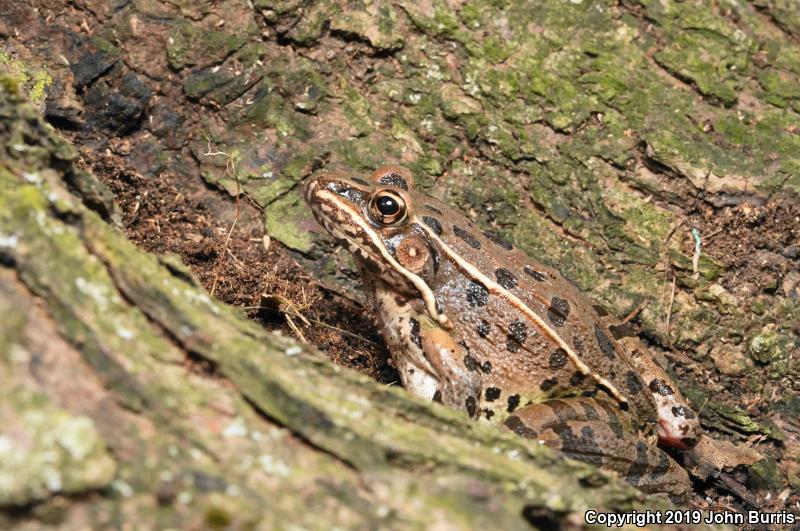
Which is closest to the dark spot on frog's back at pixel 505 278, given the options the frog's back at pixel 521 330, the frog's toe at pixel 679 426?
the frog's back at pixel 521 330

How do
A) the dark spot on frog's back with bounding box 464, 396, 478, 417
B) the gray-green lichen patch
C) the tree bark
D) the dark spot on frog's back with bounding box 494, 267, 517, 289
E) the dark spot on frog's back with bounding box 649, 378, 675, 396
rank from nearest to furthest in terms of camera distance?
the gray-green lichen patch, the dark spot on frog's back with bounding box 464, 396, 478, 417, the dark spot on frog's back with bounding box 494, 267, 517, 289, the dark spot on frog's back with bounding box 649, 378, 675, 396, the tree bark

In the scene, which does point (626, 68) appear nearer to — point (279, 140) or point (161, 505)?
point (279, 140)

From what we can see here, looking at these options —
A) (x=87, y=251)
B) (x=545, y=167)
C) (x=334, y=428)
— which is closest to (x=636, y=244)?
(x=545, y=167)

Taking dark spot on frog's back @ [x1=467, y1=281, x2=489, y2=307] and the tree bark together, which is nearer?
dark spot on frog's back @ [x1=467, y1=281, x2=489, y2=307]

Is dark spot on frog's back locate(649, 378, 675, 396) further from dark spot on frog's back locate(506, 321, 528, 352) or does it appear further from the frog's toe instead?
dark spot on frog's back locate(506, 321, 528, 352)

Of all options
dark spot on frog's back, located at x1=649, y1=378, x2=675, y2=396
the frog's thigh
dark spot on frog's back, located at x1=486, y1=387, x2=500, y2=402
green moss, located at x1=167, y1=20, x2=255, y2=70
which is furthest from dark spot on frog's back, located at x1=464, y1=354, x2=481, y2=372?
green moss, located at x1=167, y1=20, x2=255, y2=70

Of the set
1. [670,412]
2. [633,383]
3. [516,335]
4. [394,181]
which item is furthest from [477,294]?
[670,412]

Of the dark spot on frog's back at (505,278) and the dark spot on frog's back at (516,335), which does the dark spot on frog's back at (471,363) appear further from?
the dark spot on frog's back at (505,278)
